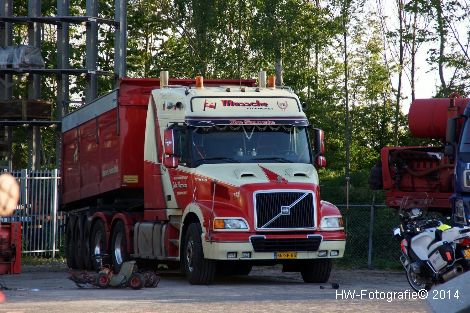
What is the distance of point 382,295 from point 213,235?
3755 millimetres

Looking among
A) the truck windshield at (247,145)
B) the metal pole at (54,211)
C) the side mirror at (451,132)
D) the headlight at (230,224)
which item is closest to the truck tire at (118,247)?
the truck windshield at (247,145)

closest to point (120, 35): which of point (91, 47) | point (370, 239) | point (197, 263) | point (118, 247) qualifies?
point (91, 47)

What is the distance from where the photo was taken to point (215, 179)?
2198 cm

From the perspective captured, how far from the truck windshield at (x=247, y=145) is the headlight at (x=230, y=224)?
1340 millimetres

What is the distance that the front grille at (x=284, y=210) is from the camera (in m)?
21.6

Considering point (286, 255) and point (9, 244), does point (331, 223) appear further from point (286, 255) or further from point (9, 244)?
point (9, 244)

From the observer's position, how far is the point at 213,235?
21.5 m

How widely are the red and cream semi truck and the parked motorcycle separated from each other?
8.94 feet

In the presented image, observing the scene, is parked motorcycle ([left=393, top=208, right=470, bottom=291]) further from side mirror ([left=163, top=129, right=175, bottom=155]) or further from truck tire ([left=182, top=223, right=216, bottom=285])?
Result: side mirror ([left=163, top=129, right=175, bottom=155])

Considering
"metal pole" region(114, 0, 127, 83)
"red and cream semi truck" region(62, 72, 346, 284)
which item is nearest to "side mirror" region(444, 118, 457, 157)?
"red and cream semi truck" region(62, 72, 346, 284)

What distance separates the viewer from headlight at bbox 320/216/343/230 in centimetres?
2209

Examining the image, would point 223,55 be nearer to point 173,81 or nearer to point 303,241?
point 173,81

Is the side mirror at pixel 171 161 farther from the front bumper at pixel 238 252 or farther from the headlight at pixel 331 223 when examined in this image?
the headlight at pixel 331 223

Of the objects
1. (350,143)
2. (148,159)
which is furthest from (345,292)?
(350,143)
